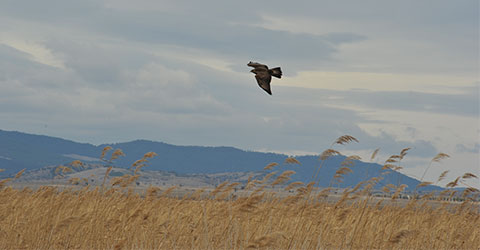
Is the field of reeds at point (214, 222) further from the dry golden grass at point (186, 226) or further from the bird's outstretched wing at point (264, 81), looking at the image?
the bird's outstretched wing at point (264, 81)

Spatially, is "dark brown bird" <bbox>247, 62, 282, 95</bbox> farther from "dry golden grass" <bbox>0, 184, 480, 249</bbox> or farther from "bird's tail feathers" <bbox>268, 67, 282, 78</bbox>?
"dry golden grass" <bbox>0, 184, 480, 249</bbox>

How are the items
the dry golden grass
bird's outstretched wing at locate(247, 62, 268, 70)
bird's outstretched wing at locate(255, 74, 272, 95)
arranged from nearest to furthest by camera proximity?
bird's outstretched wing at locate(255, 74, 272, 95) < bird's outstretched wing at locate(247, 62, 268, 70) < the dry golden grass

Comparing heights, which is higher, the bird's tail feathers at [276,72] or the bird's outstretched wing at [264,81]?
the bird's tail feathers at [276,72]

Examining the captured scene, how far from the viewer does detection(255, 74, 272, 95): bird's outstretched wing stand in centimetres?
632

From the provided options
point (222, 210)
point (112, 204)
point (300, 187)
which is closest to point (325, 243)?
point (300, 187)

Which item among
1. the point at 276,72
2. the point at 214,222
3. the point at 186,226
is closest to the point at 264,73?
the point at 276,72

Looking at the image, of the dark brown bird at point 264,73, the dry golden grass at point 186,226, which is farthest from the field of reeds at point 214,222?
the dark brown bird at point 264,73

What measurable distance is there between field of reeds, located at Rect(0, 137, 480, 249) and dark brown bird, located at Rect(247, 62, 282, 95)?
6.18ft

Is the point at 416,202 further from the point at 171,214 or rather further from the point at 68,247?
the point at 68,247

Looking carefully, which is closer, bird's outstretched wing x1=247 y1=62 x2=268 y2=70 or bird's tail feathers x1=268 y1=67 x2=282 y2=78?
bird's tail feathers x1=268 y1=67 x2=282 y2=78

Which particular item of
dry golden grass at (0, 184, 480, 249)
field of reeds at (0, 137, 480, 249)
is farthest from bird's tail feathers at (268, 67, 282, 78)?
dry golden grass at (0, 184, 480, 249)

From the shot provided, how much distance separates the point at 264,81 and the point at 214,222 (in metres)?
5.37

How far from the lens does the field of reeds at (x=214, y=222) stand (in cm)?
959

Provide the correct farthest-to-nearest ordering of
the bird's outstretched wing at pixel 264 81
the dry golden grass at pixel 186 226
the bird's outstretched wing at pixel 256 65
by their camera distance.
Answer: the dry golden grass at pixel 186 226 < the bird's outstretched wing at pixel 256 65 < the bird's outstretched wing at pixel 264 81
